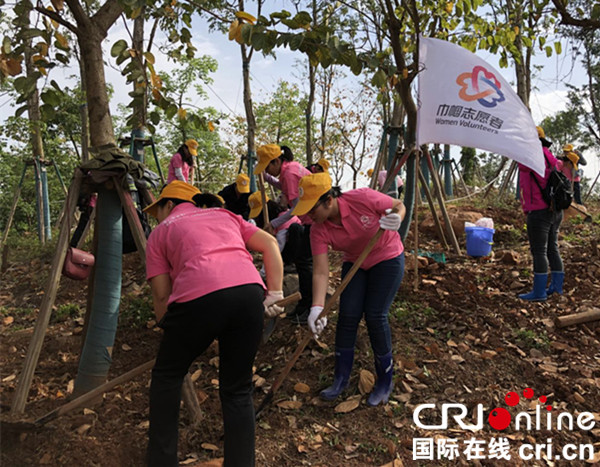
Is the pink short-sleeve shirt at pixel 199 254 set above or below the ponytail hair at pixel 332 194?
below

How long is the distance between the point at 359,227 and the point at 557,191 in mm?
2846

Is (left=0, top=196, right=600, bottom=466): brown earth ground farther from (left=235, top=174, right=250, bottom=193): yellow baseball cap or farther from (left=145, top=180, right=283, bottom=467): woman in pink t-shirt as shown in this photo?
(left=235, top=174, right=250, bottom=193): yellow baseball cap

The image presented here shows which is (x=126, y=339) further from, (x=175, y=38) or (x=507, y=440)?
(x=507, y=440)

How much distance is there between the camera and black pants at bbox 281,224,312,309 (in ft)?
15.9

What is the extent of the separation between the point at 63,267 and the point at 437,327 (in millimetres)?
3237

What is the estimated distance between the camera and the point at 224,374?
2412 mm

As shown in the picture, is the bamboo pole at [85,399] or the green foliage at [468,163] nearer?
the bamboo pole at [85,399]

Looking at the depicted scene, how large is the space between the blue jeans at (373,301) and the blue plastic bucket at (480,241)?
363 centimetres

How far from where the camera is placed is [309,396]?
3.55 m

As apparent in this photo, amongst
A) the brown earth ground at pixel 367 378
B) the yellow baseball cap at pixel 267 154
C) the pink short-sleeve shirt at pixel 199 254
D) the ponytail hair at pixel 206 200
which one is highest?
the yellow baseball cap at pixel 267 154

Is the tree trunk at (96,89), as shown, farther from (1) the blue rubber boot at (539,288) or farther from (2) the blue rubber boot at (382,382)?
(1) the blue rubber boot at (539,288)

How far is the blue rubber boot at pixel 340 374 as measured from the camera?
3439mm

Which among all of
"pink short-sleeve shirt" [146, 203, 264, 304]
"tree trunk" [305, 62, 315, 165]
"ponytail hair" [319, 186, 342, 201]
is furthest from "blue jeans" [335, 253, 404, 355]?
"tree trunk" [305, 62, 315, 165]

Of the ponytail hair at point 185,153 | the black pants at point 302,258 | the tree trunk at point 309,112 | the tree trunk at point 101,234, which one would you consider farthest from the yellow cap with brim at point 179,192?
the tree trunk at point 309,112
